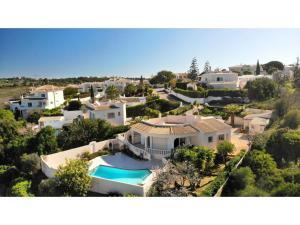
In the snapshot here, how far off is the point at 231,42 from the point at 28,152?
39.0 feet

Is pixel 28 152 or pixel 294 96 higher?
pixel 294 96

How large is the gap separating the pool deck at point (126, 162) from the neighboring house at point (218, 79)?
58.8 feet

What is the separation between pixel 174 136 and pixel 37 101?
18853mm

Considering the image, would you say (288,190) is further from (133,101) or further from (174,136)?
(133,101)

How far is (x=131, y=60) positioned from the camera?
16.7m

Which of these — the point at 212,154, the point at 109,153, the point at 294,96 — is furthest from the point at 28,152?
the point at 294,96

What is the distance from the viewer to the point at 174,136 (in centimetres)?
1434

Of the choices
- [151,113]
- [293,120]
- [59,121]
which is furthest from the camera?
[151,113]

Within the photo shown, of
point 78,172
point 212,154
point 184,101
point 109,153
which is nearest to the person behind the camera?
point 78,172

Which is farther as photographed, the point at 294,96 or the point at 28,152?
the point at 294,96

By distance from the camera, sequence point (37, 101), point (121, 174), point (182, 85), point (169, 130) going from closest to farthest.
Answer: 1. point (121, 174)
2. point (169, 130)
3. point (37, 101)
4. point (182, 85)

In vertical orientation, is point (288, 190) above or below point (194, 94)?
below

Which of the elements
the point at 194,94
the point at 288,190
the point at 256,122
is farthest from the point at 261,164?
the point at 194,94
